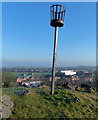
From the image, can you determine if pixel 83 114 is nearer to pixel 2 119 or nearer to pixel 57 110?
pixel 57 110

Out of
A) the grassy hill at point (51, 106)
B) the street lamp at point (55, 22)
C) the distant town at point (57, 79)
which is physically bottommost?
the distant town at point (57, 79)

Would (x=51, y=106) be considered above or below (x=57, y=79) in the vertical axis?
above

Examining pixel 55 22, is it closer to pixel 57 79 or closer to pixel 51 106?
pixel 51 106

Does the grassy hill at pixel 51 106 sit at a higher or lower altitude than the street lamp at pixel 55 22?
lower

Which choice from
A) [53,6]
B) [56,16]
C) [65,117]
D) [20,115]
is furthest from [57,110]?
[53,6]

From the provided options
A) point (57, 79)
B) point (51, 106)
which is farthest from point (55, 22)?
point (57, 79)

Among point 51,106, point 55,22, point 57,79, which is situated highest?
point 55,22

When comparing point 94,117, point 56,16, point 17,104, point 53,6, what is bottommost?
point 94,117

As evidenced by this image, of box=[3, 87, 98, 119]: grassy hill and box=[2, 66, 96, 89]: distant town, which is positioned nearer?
box=[3, 87, 98, 119]: grassy hill
